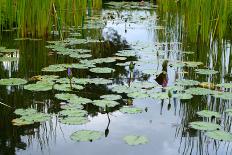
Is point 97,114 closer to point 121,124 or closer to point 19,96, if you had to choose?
point 121,124

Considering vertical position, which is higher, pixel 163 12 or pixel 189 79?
pixel 163 12

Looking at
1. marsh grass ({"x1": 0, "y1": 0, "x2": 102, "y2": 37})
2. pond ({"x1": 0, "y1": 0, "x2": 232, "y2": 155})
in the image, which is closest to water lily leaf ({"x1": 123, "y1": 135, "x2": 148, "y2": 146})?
pond ({"x1": 0, "y1": 0, "x2": 232, "y2": 155})

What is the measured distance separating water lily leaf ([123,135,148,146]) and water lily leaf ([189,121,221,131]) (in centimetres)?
37

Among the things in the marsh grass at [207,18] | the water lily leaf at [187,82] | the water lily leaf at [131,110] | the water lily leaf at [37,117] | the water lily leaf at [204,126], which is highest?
the marsh grass at [207,18]

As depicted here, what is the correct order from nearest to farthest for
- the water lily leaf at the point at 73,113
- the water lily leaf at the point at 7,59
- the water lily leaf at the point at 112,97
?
the water lily leaf at the point at 73,113, the water lily leaf at the point at 112,97, the water lily leaf at the point at 7,59

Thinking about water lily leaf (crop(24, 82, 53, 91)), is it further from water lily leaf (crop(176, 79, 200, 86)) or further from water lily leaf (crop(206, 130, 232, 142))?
water lily leaf (crop(206, 130, 232, 142))

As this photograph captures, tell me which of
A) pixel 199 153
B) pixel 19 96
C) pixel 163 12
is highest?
pixel 163 12

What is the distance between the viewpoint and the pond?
2.28 meters

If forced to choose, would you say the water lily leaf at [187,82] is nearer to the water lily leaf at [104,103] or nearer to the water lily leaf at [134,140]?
the water lily leaf at [104,103]

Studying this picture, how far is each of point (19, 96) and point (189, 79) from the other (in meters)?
1.52

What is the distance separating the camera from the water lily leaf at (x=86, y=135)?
7.47 ft

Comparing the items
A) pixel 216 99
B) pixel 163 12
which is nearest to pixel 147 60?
pixel 216 99

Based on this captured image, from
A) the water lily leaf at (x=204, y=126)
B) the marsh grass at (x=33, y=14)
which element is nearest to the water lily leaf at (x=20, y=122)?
the water lily leaf at (x=204, y=126)

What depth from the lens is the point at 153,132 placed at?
2.46 meters
